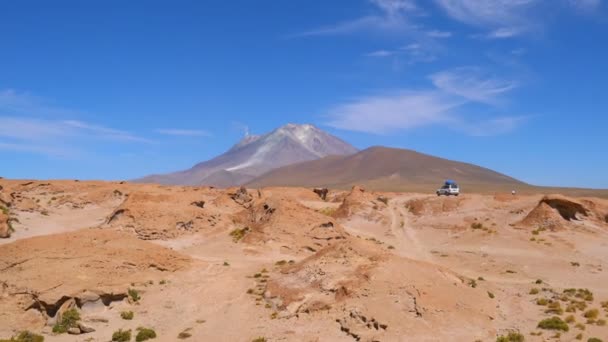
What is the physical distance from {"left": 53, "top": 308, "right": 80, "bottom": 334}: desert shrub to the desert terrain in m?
0.04

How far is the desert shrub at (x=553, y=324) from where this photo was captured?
18.9 meters

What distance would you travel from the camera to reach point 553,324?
62.5ft

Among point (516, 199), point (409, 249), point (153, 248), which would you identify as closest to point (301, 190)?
point (516, 199)

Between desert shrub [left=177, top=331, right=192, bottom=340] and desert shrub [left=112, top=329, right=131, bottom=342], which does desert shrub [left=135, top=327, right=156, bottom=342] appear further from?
desert shrub [left=177, top=331, right=192, bottom=340]

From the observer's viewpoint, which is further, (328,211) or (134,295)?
(328,211)

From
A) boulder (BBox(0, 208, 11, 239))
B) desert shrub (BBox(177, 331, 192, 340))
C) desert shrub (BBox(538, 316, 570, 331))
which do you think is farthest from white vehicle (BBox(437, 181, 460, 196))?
desert shrub (BBox(177, 331, 192, 340))

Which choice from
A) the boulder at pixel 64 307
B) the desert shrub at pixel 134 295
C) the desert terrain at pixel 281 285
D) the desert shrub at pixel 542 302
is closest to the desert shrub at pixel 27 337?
the desert terrain at pixel 281 285

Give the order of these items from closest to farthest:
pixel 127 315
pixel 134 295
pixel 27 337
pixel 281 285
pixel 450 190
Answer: pixel 27 337 → pixel 127 315 → pixel 134 295 → pixel 281 285 → pixel 450 190

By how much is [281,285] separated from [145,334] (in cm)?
601

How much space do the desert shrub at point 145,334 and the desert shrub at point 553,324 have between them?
1368 cm

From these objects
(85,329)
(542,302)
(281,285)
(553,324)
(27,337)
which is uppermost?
(281,285)

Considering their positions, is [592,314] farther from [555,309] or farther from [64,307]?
[64,307]

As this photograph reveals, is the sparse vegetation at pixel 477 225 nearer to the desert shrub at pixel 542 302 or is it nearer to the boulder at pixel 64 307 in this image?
the desert shrub at pixel 542 302

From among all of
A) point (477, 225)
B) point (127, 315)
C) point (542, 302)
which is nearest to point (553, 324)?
point (542, 302)
